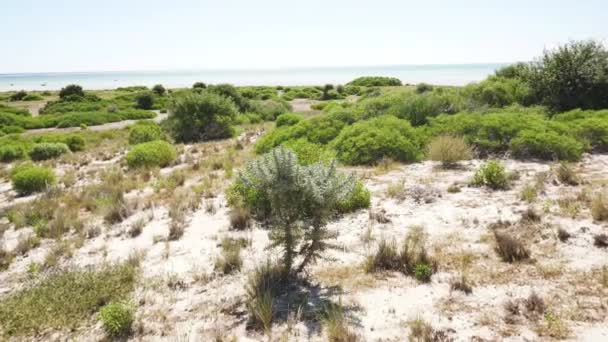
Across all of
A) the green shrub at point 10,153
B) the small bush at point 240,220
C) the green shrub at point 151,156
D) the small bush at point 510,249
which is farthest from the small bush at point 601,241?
the green shrub at point 10,153

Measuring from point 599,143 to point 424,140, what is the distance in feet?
15.9

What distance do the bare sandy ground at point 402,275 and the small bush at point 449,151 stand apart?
2.11 m

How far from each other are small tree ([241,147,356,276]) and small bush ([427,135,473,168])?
6.28 meters

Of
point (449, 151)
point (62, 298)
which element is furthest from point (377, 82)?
point (62, 298)

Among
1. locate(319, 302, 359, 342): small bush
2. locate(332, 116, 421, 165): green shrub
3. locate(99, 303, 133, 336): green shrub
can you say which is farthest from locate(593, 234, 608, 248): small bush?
locate(99, 303, 133, 336): green shrub

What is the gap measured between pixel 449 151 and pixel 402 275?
6164 mm

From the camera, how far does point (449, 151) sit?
34.9 feet

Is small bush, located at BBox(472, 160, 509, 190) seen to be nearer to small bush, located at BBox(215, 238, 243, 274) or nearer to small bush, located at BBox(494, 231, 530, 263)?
small bush, located at BBox(494, 231, 530, 263)

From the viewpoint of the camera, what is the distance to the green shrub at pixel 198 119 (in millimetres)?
20484

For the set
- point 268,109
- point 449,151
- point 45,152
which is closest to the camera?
point 449,151

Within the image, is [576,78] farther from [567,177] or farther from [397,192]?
[397,192]

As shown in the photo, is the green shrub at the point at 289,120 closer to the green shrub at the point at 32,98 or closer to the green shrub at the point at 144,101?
the green shrub at the point at 144,101

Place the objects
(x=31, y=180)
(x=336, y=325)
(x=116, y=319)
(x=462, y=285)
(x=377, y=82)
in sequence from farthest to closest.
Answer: (x=377, y=82), (x=31, y=180), (x=462, y=285), (x=116, y=319), (x=336, y=325)

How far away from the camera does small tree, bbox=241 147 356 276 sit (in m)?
5.01
